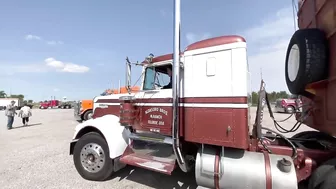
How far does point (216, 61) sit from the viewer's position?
310cm

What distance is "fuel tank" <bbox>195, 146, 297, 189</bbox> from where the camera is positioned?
266 centimetres

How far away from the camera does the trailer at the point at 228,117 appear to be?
267cm

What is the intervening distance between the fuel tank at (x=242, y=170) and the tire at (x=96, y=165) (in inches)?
80.5

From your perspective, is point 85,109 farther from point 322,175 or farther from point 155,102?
point 322,175

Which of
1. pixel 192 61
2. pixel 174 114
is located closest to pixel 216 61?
pixel 192 61

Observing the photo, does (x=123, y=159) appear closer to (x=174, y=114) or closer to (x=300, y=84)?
(x=174, y=114)

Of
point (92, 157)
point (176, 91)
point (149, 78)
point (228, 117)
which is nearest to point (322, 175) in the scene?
point (228, 117)

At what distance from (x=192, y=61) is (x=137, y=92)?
155 centimetres

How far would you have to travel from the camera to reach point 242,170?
283cm

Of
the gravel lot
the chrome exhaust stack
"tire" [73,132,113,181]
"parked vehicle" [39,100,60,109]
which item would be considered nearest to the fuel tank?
the chrome exhaust stack

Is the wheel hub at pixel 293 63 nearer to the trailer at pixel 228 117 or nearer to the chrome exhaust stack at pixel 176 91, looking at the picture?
the trailer at pixel 228 117

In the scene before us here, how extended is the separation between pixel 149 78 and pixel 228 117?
1.95m

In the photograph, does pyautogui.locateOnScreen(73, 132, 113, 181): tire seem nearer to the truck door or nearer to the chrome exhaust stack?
the truck door

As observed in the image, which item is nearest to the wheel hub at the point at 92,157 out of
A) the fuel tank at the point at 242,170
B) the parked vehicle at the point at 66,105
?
the fuel tank at the point at 242,170
